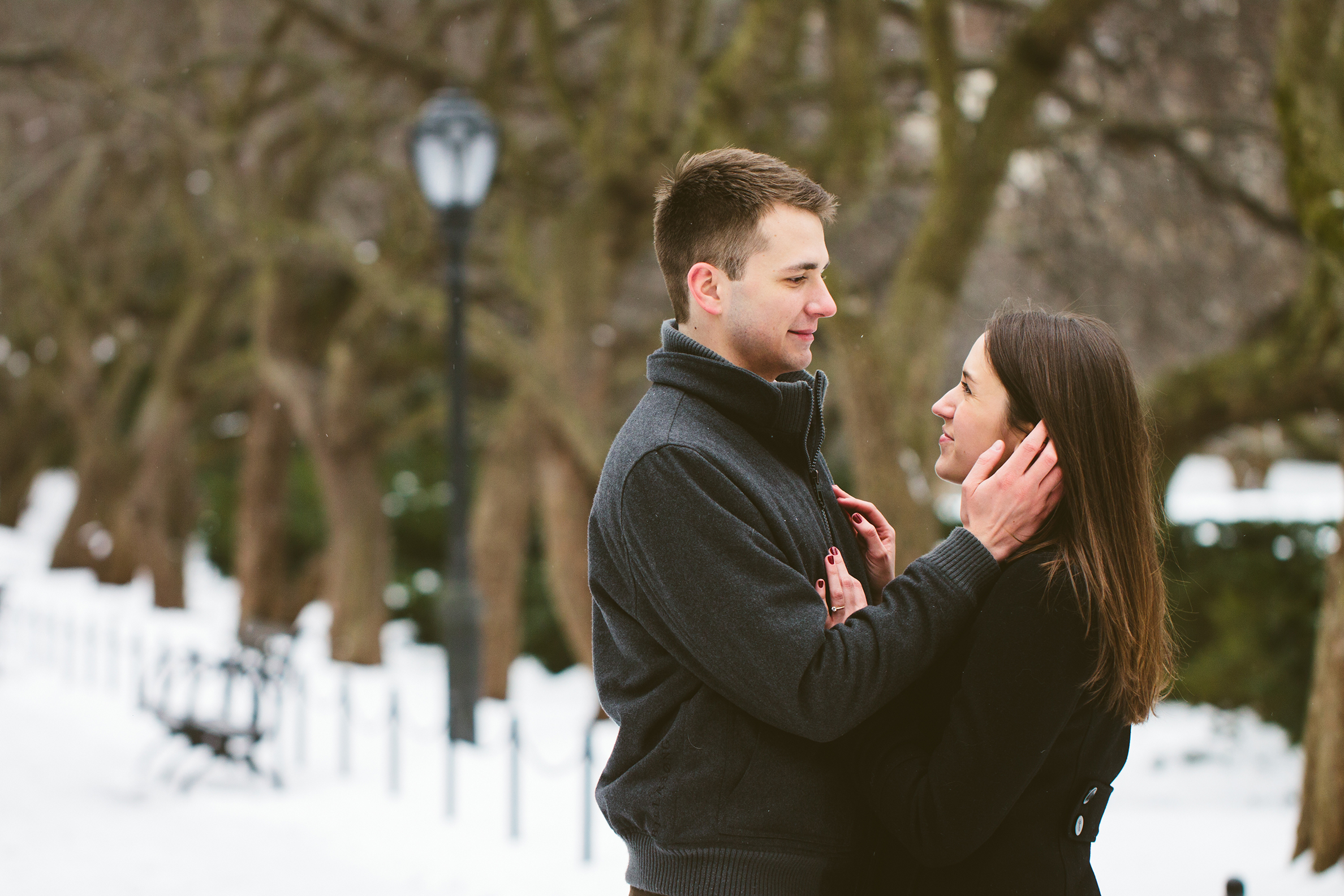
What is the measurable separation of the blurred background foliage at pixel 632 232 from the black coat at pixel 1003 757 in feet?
7.78

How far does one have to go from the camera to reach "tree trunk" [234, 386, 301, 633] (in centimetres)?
1543

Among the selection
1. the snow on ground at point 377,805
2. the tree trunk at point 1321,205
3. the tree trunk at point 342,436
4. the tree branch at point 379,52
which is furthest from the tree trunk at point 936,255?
the tree trunk at point 342,436

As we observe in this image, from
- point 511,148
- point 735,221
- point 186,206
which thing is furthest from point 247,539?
point 735,221

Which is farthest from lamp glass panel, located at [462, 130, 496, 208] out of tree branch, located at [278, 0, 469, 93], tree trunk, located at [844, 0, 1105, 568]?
tree trunk, located at [844, 0, 1105, 568]

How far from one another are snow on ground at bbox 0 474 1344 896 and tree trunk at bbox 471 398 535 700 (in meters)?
0.68

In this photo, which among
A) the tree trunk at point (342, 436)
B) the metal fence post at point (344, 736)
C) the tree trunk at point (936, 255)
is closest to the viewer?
the tree trunk at point (936, 255)

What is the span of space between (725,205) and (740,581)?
663mm

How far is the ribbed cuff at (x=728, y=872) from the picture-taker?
2107 mm

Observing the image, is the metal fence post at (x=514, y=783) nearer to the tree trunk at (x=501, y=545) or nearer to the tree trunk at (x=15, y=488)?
the tree trunk at (x=501, y=545)

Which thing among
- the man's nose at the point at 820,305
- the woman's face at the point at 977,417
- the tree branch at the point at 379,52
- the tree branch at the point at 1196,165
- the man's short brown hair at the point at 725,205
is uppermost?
the tree branch at the point at 379,52

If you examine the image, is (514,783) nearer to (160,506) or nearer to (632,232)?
(632,232)

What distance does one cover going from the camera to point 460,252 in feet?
28.1

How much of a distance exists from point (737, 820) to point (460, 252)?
6889 millimetres

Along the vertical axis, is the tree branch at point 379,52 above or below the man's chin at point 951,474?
above
